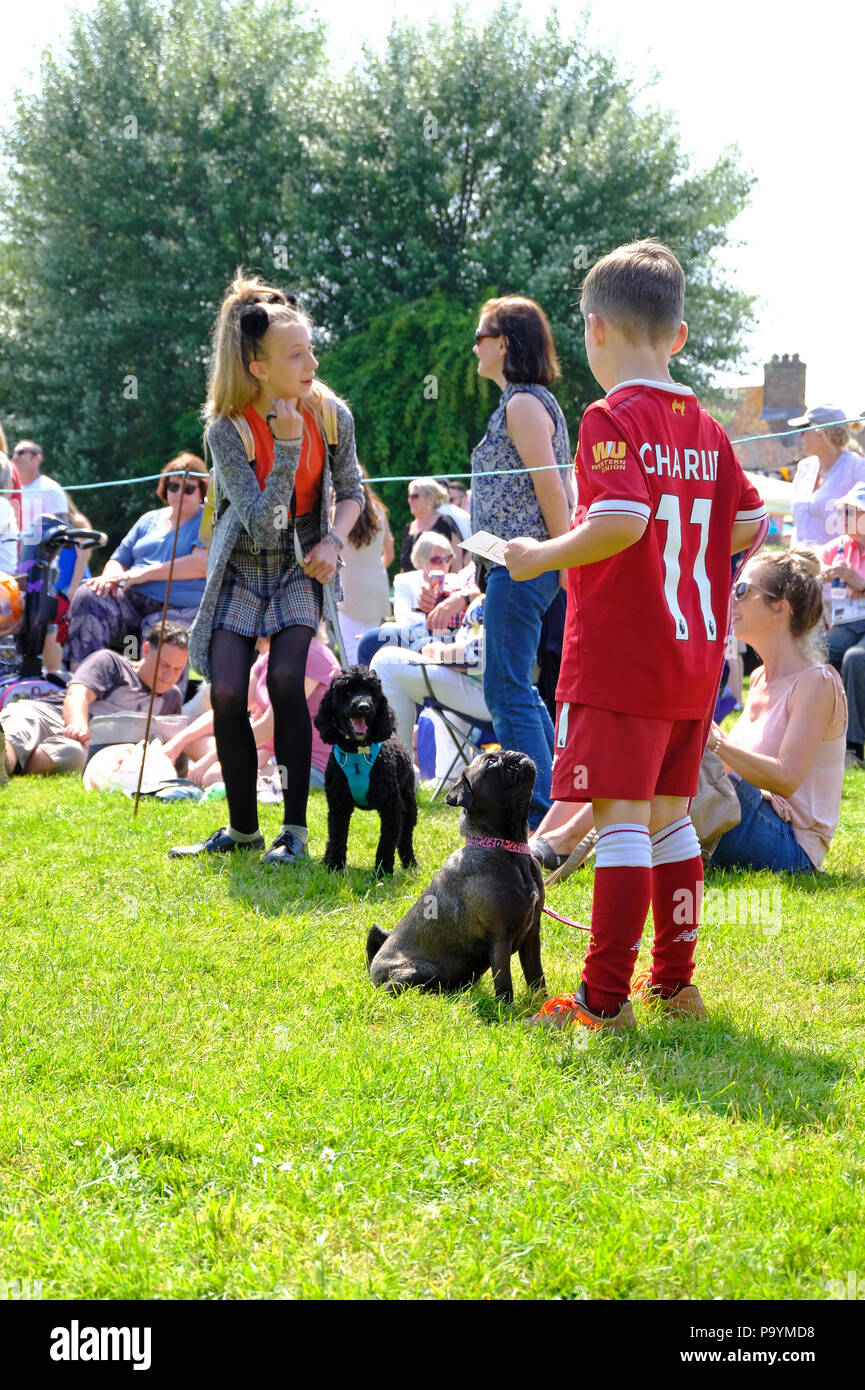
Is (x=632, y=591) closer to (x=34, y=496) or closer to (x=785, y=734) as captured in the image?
(x=785, y=734)

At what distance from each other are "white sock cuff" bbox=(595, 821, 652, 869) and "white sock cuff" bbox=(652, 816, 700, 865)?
0.25m

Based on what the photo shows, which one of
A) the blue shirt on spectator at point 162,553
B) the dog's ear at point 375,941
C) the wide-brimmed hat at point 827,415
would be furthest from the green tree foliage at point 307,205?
the dog's ear at point 375,941

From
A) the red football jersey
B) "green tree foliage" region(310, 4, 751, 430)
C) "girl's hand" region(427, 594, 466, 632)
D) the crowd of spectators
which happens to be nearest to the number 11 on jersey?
the red football jersey

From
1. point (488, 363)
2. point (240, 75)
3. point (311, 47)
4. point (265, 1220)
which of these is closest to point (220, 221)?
point (240, 75)

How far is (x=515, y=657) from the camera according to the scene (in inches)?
218

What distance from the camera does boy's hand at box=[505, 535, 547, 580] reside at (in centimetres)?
320

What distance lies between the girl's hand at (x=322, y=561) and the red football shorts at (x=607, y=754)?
235 cm

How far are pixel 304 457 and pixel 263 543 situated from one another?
46cm

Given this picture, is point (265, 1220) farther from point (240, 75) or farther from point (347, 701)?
point (240, 75)

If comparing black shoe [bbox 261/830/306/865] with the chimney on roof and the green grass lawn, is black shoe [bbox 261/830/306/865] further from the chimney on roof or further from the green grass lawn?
the chimney on roof

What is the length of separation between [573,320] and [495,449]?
75.6ft

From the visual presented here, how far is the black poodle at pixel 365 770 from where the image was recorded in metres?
5.30

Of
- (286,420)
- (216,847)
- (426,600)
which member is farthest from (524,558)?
(426,600)

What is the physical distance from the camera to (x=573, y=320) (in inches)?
1075
